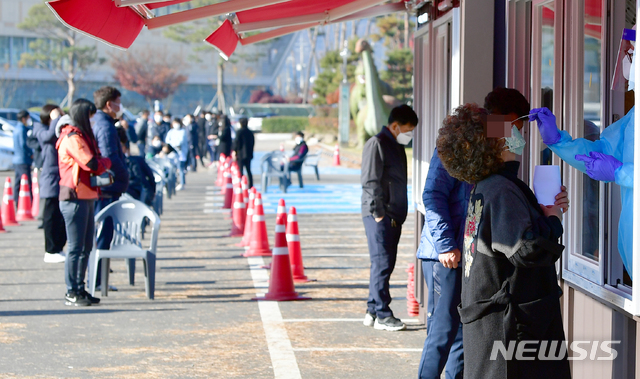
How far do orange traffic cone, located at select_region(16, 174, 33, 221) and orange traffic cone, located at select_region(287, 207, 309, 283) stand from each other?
7620mm

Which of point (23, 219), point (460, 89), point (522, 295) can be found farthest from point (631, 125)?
point (23, 219)

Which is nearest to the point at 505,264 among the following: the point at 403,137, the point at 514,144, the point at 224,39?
the point at 514,144

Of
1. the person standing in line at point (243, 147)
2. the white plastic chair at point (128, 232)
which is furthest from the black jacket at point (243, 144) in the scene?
the white plastic chair at point (128, 232)

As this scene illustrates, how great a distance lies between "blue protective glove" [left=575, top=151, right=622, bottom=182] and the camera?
3713mm

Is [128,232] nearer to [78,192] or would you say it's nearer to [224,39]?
[78,192]

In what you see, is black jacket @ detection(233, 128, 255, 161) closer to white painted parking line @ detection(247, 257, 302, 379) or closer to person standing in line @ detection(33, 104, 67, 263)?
person standing in line @ detection(33, 104, 67, 263)

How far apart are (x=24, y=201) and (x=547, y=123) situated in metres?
13.4

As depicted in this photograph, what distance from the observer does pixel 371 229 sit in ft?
23.3

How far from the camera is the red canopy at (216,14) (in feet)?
15.9

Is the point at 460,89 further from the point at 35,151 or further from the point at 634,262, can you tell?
the point at 35,151

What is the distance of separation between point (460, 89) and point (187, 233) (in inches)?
344

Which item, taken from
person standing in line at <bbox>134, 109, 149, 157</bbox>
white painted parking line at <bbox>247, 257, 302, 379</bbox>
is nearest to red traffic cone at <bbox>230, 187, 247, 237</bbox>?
white painted parking line at <bbox>247, 257, 302, 379</bbox>

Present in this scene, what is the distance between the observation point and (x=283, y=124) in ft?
206

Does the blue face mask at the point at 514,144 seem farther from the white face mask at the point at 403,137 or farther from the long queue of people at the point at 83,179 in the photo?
the long queue of people at the point at 83,179
